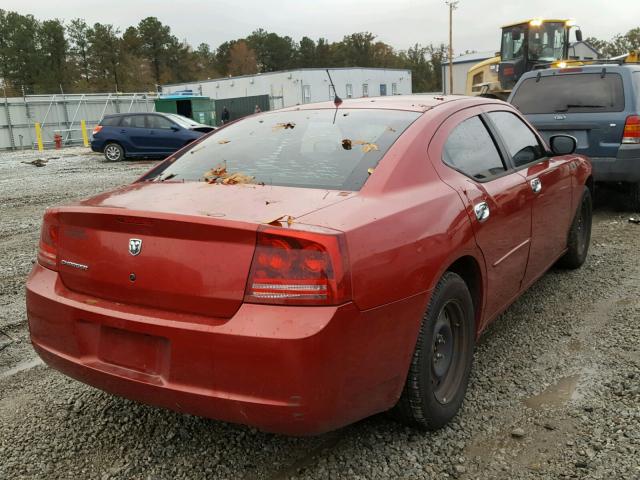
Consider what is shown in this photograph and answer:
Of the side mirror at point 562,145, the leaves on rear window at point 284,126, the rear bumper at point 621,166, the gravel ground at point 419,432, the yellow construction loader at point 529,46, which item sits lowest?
the gravel ground at point 419,432

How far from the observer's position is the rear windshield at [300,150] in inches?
109

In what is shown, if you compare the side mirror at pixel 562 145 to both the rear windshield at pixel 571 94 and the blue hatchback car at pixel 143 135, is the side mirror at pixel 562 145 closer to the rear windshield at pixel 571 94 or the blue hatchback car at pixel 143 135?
the rear windshield at pixel 571 94

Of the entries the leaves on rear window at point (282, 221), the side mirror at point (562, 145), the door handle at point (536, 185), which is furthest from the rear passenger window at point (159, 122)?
the leaves on rear window at point (282, 221)

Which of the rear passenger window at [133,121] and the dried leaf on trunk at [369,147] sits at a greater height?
the rear passenger window at [133,121]

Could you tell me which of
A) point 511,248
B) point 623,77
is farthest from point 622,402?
point 623,77

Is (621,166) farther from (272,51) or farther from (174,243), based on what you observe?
(272,51)

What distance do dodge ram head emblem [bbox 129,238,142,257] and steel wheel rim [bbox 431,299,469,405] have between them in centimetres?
133

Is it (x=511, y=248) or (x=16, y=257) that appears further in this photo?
(x=16, y=257)

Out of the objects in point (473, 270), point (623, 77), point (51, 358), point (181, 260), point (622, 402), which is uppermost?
point (623, 77)

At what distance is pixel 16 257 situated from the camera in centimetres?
612

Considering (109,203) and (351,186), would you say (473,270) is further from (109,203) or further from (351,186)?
(109,203)

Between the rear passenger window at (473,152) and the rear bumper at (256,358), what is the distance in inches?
39.6

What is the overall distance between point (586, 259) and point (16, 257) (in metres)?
5.66

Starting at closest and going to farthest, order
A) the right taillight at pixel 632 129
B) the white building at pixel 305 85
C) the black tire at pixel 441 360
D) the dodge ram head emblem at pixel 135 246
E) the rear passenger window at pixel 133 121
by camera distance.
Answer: the dodge ram head emblem at pixel 135 246
the black tire at pixel 441 360
the right taillight at pixel 632 129
the rear passenger window at pixel 133 121
the white building at pixel 305 85
